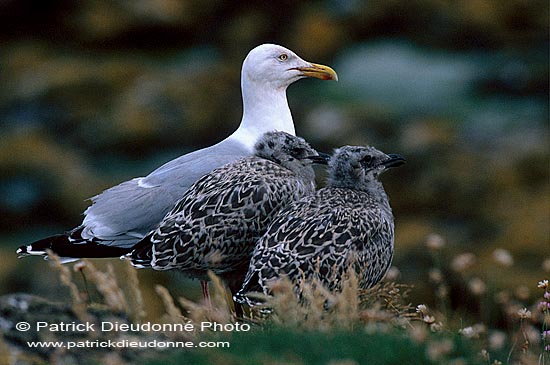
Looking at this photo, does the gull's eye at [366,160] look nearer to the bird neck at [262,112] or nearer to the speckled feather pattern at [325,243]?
the speckled feather pattern at [325,243]

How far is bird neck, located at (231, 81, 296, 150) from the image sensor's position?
28.5 ft

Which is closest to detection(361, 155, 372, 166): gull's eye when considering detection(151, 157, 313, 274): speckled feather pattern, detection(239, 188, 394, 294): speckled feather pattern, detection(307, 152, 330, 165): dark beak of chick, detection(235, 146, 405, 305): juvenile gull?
detection(235, 146, 405, 305): juvenile gull

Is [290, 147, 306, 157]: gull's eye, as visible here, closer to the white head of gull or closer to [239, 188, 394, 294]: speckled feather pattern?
[239, 188, 394, 294]: speckled feather pattern

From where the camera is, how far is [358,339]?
4.75m

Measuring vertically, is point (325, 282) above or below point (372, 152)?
below

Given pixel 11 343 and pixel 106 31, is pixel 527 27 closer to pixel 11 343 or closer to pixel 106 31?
pixel 106 31

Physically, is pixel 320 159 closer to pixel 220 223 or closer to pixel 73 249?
pixel 220 223

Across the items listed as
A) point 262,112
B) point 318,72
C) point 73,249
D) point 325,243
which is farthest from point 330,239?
point 318,72

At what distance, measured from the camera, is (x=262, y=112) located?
8.77 meters

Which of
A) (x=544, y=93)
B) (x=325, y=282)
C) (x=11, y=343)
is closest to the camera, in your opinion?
(x=11, y=343)

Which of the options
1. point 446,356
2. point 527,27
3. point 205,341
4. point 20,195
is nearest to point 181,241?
point 205,341

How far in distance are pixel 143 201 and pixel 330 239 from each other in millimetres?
1976

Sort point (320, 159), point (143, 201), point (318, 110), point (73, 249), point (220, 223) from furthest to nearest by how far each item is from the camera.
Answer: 1. point (318, 110)
2. point (143, 201)
3. point (73, 249)
4. point (320, 159)
5. point (220, 223)

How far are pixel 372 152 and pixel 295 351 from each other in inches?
96.4
